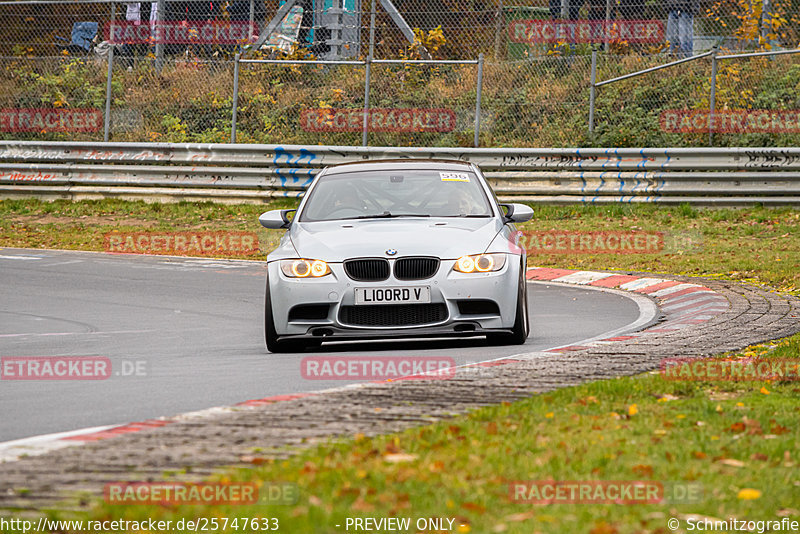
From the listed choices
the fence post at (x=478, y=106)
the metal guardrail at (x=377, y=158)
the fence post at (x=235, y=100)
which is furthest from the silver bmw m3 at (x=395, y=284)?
the fence post at (x=235, y=100)

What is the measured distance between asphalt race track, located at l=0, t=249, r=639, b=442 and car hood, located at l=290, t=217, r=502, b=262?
2.43ft

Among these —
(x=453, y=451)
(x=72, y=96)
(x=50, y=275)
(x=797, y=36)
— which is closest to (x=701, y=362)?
(x=453, y=451)

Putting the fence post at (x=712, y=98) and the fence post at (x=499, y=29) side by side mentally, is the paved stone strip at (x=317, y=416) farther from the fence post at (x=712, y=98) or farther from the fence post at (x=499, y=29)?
the fence post at (x=499, y=29)

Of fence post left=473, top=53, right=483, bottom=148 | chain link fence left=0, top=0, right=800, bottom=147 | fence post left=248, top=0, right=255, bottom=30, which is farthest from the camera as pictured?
fence post left=248, top=0, right=255, bottom=30

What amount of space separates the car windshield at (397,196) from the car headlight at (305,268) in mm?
964

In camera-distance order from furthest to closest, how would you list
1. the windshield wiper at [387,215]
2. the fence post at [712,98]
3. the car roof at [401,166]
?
the fence post at [712,98] < the car roof at [401,166] < the windshield wiper at [387,215]

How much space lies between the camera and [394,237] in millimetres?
9125

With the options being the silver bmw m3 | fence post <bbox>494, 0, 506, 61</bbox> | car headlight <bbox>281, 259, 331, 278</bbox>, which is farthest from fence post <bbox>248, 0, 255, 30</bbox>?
car headlight <bbox>281, 259, 331, 278</bbox>

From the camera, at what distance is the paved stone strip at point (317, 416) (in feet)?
14.6

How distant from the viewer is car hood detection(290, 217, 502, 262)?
898cm

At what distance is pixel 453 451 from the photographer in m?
4.81

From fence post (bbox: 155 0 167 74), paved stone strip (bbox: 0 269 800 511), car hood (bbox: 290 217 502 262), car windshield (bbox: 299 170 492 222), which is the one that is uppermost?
fence post (bbox: 155 0 167 74)

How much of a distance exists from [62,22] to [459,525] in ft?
83.4

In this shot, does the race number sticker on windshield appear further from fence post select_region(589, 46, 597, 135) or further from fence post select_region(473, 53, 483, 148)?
fence post select_region(589, 46, 597, 135)
